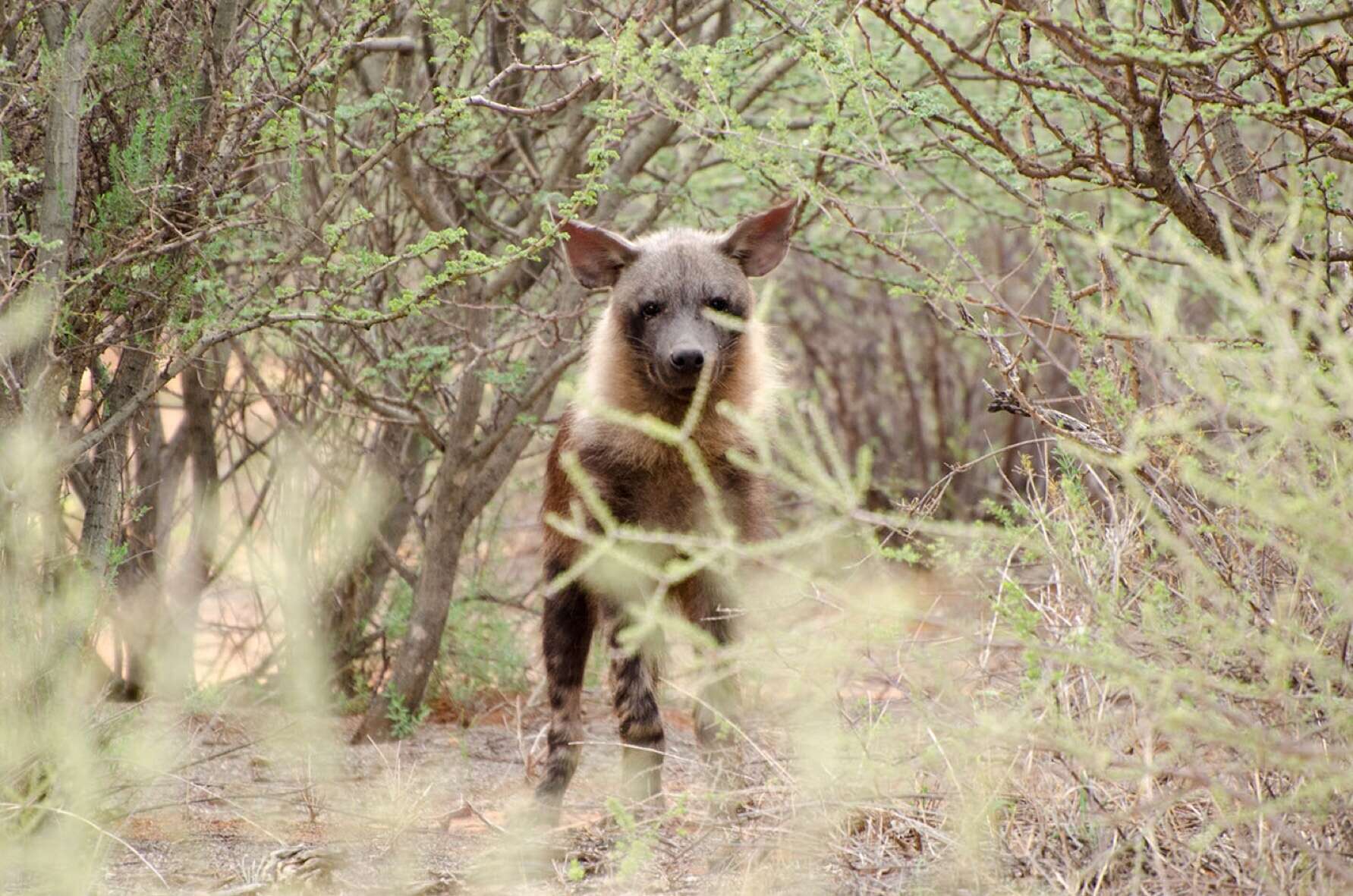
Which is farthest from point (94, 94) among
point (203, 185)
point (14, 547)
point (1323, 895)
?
point (1323, 895)

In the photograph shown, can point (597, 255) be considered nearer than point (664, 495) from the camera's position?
No

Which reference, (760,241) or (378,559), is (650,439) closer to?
(760,241)

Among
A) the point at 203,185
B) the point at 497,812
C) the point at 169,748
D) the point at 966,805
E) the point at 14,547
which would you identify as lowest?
the point at 497,812

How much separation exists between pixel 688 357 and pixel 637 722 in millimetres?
1199

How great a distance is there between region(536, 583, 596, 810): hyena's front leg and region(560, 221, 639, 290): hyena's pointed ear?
110cm

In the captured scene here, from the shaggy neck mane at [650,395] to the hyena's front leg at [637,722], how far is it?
0.60 metres

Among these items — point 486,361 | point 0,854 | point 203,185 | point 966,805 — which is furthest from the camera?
point 486,361

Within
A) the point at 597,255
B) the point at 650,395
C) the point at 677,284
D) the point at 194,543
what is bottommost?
the point at 194,543

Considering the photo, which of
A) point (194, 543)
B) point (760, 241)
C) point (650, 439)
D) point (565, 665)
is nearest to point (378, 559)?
point (194, 543)

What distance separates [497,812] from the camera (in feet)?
16.9

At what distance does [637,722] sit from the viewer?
482 centimetres

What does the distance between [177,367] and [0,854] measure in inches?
52.8

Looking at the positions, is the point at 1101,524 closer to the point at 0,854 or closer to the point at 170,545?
the point at 0,854

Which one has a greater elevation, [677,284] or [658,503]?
[677,284]
